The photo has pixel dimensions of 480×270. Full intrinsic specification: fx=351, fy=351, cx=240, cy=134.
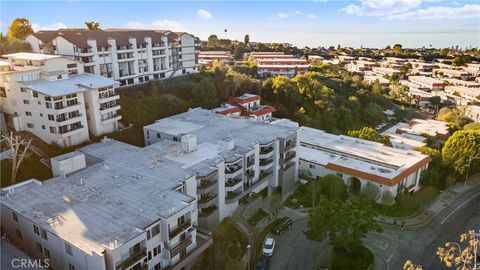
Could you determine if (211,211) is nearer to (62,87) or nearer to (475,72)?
(62,87)

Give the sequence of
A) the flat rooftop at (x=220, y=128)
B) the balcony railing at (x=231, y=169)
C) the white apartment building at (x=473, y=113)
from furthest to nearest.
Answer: the white apartment building at (x=473, y=113) < the flat rooftop at (x=220, y=128) < the balcony railing at (x=231, y=169)

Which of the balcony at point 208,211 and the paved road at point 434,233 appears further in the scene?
the paved road at point 434,233

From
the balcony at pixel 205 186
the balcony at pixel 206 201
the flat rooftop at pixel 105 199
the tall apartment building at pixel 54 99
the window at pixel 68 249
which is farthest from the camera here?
the tall apartment building at pixel 54 99

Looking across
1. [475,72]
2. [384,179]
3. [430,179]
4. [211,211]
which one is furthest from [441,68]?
[211,211]

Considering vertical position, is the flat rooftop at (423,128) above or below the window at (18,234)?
below

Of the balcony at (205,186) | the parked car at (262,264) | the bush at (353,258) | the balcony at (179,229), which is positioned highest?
the balcony at (205,186)

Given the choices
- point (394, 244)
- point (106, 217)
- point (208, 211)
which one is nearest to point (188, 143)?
point (208, 211)

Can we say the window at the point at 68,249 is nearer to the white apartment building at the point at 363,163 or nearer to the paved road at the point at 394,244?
the paved road at the point at 394,244

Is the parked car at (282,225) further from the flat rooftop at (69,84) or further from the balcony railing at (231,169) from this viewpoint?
the flat rooftop at (69,84)

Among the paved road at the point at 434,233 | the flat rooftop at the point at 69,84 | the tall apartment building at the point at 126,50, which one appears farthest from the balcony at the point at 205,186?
the tall apartment building at the point at 126,50
